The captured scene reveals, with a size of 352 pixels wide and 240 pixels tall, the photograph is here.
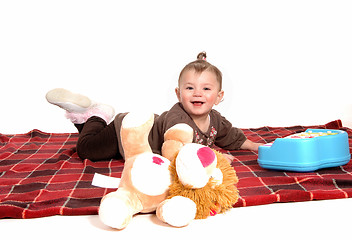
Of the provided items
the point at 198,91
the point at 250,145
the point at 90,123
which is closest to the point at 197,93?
the point at 198,91

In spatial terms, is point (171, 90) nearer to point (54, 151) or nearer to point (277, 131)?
point (277, 131)

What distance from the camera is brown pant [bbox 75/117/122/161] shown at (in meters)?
2.08

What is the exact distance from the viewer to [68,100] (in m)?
2.17

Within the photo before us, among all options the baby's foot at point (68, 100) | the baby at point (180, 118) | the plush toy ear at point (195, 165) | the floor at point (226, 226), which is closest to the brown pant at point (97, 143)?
the baby at point (180, 118)

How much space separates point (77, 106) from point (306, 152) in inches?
45.5

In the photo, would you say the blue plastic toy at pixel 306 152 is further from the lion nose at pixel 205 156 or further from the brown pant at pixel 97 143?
the brown pant at pixel 97 143

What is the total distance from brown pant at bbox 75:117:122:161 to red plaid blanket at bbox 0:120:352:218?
A: 47mm

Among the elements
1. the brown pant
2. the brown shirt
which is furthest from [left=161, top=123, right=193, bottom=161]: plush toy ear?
Result: the brown pant

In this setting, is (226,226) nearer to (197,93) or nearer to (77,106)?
(197,93)

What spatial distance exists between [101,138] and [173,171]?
91 centimetres

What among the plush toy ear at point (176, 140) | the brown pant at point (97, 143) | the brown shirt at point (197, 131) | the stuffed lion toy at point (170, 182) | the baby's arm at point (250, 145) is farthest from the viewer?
the baby's arm at point (250, 145)

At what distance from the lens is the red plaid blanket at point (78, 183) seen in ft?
4.59

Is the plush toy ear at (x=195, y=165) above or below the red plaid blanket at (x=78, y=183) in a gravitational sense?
above

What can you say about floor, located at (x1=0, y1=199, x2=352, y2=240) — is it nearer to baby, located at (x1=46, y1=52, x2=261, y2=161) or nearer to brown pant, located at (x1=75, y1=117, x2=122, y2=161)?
baby, located at (x1=46, y1=52, x2=261, y2=161)
